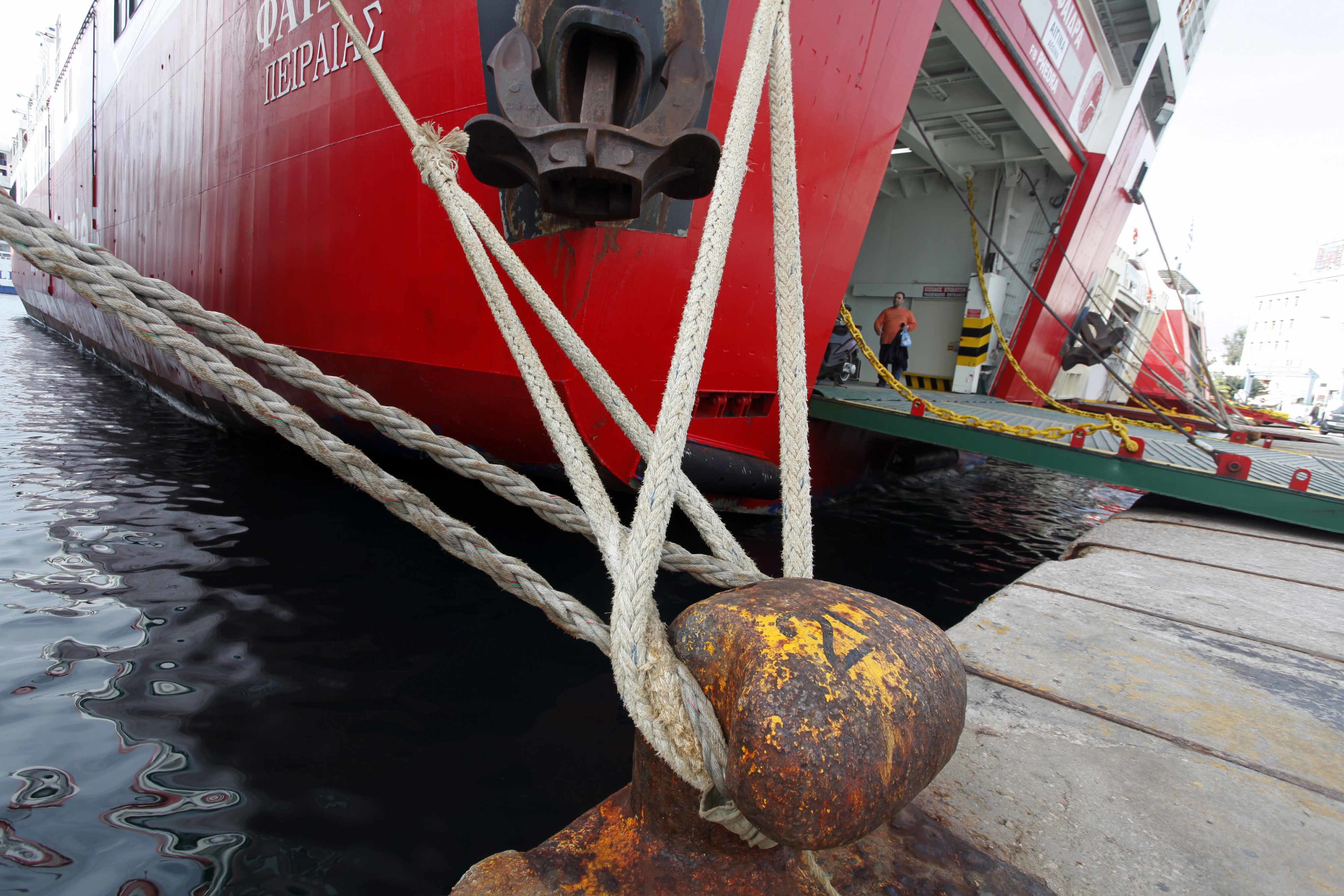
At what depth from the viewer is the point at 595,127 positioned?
7.47 feet

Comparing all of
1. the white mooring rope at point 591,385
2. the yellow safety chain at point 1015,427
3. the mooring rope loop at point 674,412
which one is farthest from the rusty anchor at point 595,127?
the yellow safety chain at point 1015,427

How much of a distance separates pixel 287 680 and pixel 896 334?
22.8ft

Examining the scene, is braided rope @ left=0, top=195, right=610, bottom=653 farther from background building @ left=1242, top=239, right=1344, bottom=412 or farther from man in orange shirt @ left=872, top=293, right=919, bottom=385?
background building @ left=1242, top=239, right=1344, bottom=412

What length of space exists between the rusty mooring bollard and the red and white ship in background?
71.2 inches

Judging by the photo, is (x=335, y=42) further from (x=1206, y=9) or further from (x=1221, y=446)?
(x=1206, y=9)

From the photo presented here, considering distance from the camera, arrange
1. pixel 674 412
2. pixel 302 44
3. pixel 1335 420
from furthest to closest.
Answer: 1. pixel 1335 420
2. pixel 302 44
3. pixel 674 412

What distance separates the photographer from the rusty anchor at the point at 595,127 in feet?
7.58

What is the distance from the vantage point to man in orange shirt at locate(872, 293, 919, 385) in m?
7.69

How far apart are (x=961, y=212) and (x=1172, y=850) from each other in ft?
29.2

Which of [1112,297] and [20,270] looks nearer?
[1112,297]

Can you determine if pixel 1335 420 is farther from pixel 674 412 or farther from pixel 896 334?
pixel 674 412

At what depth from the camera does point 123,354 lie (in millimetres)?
8547

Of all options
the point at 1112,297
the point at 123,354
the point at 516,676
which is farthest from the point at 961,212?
the point at 123,354

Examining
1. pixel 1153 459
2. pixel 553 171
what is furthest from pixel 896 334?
pixel 553 171
